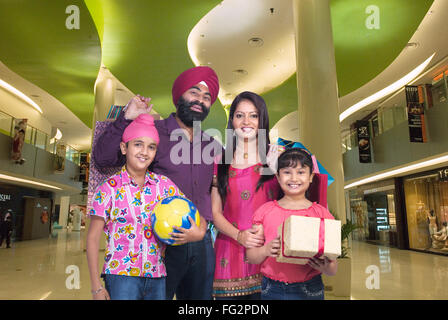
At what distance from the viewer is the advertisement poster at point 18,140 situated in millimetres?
13867

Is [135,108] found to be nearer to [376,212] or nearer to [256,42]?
[256,42]

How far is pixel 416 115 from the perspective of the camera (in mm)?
11492

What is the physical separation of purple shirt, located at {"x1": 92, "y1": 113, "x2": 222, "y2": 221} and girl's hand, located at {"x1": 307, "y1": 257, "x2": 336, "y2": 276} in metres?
0.71

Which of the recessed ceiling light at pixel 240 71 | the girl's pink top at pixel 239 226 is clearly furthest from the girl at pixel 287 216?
the recessed ceiling light at pixel 240 71

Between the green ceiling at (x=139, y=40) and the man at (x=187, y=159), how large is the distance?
5.65 m

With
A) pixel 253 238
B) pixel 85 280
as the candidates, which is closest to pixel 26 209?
pixel 85 280

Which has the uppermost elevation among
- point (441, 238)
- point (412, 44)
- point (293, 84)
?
point (412, 44)

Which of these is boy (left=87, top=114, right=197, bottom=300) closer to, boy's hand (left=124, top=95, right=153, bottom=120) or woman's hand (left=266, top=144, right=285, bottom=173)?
boy's hand (left=124, top=95, right=153, bottom=120)

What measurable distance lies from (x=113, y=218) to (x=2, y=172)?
47.9 feet

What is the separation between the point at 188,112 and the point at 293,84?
9578mm

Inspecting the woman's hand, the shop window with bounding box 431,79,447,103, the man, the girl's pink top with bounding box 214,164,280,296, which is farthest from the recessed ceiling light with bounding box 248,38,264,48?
the girl's pink top with bounding box 214,164,280,296

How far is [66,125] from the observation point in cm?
2031

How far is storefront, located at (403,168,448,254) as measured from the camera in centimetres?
1233

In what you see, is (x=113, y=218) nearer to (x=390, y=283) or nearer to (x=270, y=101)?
(x=390, y=283)
